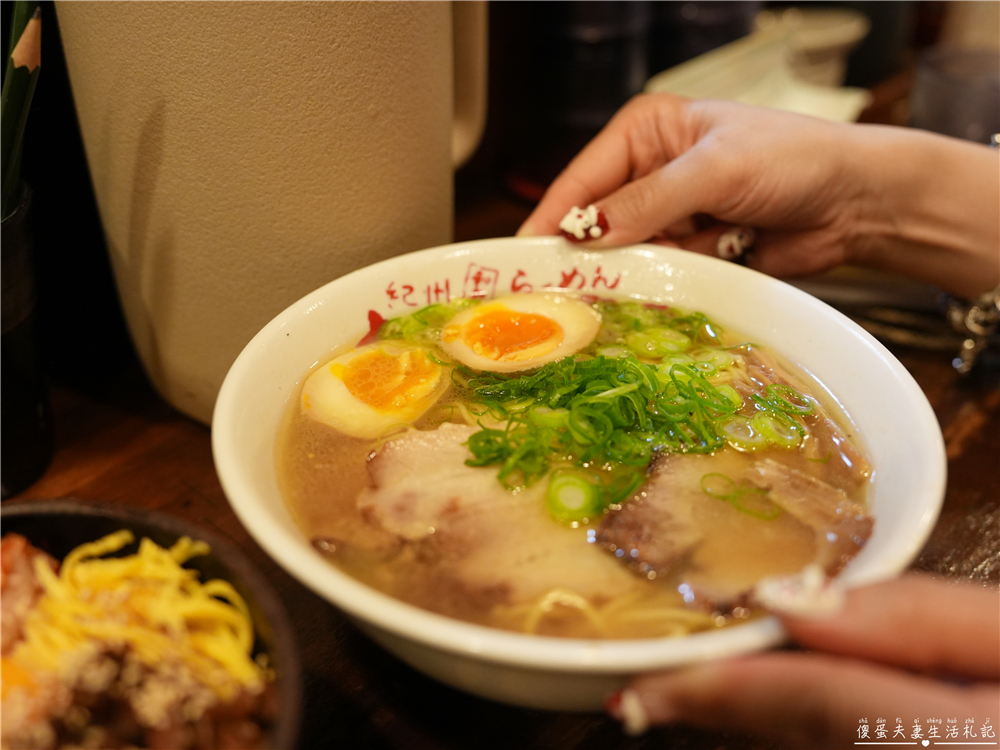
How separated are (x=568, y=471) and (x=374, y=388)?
1.42 feet

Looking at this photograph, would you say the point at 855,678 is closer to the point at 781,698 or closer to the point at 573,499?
the point at 781,698

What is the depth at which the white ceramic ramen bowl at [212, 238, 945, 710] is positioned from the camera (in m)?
0.81

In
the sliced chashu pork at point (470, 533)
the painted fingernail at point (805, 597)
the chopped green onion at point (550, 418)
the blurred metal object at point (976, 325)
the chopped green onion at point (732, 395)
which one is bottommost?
the blurred metal object at point (976, 325)

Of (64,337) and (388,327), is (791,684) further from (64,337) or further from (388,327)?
(64,337)

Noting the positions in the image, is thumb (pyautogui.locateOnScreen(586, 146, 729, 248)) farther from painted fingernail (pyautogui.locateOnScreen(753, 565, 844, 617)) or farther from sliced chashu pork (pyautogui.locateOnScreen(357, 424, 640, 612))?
painted fingernail (pyautogui.locateOnScreen(753, 565, 844, 617))

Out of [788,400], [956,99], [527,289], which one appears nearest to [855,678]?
[788,400]

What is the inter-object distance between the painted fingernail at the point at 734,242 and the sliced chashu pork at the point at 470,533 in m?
1.08

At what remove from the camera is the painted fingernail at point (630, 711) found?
Result: 2.61 feet

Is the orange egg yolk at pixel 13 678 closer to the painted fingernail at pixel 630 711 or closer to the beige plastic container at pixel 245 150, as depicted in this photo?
the painted fingernail at pixel 630 711

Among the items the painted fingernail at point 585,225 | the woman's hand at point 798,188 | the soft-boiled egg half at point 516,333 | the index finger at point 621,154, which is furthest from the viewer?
the index finger at point 621,154

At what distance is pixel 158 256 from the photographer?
4.93 feet

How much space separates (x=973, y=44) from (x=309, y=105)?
16.3ft

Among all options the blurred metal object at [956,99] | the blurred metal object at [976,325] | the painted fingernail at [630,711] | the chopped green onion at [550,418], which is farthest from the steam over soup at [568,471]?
the blurred metal object at [956,99]

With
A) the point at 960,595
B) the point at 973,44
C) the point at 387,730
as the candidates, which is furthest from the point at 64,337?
the point at 973,44
